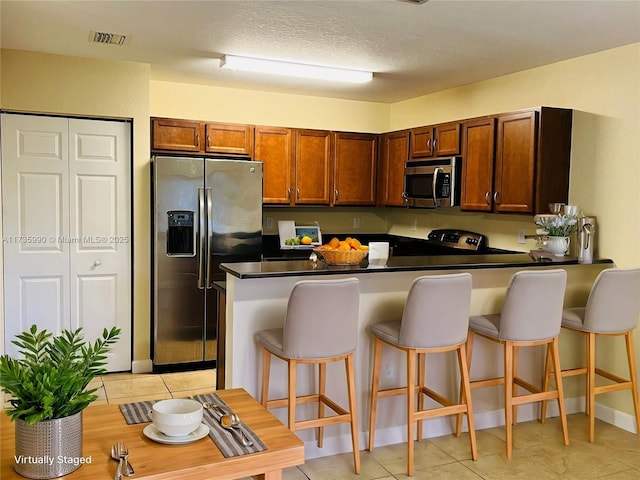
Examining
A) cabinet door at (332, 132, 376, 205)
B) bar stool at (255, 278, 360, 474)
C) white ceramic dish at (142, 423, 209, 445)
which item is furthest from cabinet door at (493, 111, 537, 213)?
white ceramic dish at (142, 423, 209, 445)

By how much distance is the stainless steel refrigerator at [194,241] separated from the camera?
4.79m

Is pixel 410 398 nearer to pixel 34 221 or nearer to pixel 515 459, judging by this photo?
pixel 515 459

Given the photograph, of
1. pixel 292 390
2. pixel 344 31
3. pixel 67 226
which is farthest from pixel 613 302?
pixel 67 226

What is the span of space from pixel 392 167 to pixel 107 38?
2.98 meters

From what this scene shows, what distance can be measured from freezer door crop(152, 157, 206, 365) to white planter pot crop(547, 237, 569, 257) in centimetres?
267

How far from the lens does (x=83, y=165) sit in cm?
469

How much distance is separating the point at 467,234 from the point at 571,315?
5.68 ft

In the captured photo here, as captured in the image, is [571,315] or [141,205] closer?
[571,315]

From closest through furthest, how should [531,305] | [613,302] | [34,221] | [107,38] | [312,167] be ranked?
[531,305]
[613,302]
[107,38]
[34,221]
[312,167]

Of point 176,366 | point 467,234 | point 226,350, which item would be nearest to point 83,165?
point 176,366

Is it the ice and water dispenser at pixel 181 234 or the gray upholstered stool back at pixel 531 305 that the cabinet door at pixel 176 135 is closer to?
the ice and water dispenser at pixel 181 234

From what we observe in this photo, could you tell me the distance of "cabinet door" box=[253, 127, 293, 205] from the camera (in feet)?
18.5

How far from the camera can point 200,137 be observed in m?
5.42

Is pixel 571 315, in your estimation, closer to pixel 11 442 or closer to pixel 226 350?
pixel 226 350
